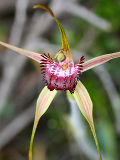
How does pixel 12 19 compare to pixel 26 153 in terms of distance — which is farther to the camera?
pixel 12 19

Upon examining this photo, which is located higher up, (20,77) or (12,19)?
(12,19)

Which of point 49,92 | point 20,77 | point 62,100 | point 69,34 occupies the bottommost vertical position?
point 49,92

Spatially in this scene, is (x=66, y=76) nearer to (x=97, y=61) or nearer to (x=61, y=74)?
(x=61, y=74)

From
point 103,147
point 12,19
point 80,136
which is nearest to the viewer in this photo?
point 80,136

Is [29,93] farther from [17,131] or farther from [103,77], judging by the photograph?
[103,77]

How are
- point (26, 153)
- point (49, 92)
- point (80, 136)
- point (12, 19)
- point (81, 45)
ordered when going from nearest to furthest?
point (49, 92) < point (80, 136) < point (26, 153) < point (81, 45) < point (12, 19)

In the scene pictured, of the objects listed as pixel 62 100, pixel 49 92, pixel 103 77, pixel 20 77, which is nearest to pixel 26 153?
pixel 62 100

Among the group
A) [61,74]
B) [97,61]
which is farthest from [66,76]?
[97,61]
